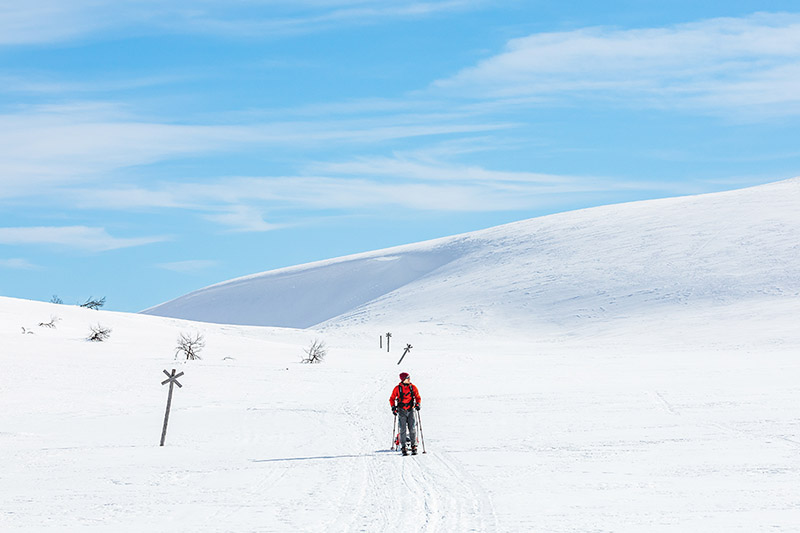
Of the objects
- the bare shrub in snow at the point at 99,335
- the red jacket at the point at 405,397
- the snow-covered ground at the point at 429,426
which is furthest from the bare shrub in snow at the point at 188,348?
the red jacket at the point at 405,397

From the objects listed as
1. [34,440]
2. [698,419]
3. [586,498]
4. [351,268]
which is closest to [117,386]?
[34,440]

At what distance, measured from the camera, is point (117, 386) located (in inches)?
962

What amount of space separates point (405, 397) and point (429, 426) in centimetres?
371

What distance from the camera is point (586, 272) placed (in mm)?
67438

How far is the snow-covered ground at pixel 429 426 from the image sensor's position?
31.7 ft

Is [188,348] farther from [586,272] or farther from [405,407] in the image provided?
[586,272]

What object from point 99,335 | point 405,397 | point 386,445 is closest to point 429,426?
point 386,445

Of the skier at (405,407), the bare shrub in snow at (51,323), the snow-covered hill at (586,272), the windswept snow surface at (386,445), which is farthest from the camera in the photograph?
the snow-covered hill at (586,272)

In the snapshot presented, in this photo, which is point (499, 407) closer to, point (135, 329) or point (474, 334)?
point (135, 329)

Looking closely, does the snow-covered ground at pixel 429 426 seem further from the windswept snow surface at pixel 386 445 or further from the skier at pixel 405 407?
the skier at pixel 405 407

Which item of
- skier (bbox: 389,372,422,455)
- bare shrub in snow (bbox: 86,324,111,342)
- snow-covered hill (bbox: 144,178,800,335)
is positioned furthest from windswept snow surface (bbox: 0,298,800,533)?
snow-covered hill (bbox: 144,178,800,335)

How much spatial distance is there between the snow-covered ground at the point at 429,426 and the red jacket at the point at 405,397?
0.76m

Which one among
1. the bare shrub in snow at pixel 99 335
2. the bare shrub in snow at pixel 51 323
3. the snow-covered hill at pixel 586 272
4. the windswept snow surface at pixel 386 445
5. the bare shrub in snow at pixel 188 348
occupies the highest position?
the snow-covered hill at pixel 586 272

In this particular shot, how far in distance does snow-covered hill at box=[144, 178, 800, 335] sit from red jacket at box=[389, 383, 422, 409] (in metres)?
41.1
